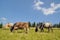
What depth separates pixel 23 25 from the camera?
2653 cm

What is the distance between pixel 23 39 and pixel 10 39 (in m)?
1.32

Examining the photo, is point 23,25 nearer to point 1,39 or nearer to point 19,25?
point 19,25

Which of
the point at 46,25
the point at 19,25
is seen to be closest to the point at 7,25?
the point at 46,25

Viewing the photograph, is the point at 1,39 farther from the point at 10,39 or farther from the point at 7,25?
the point at 7,25

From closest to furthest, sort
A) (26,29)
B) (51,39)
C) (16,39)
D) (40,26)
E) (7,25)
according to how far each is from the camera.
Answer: (16,39), (51,39), (26,29), (40,26), (7,25)

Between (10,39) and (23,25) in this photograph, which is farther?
(23,25)

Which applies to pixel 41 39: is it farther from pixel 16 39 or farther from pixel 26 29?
pixel 26 29

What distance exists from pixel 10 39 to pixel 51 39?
435 cm

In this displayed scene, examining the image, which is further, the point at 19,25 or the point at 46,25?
the point at 46,25

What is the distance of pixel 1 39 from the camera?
15969 millimetres

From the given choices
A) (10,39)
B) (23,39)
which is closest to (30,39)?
(23,39)

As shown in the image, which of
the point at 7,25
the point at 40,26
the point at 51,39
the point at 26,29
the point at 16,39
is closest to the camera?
the point at 16,39

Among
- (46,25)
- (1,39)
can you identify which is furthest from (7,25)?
(1,39)

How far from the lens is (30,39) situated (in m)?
16.2
